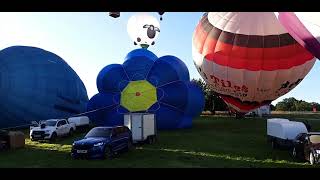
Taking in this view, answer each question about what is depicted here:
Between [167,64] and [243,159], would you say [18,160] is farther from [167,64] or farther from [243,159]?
[167,64]

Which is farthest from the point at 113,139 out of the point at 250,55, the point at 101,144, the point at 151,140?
the point at 250,55

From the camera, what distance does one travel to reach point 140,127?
79.5 ft

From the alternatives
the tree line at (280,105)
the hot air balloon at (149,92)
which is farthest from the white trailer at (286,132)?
the tree line at (280,105)

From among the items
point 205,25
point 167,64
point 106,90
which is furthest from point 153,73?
point 205,25

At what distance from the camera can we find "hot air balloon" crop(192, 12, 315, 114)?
25359 mm

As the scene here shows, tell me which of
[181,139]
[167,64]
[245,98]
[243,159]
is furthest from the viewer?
[167,64]

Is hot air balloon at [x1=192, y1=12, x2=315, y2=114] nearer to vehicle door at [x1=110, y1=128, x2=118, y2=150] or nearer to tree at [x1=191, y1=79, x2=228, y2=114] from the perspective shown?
vehicle door at [x1=110, y1=128, x2=118, y2=150]

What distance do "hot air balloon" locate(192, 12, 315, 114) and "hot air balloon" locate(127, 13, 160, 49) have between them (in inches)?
490

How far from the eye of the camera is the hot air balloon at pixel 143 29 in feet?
133

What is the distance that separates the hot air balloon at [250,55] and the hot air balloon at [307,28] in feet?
23.7

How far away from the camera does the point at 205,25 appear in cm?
2780

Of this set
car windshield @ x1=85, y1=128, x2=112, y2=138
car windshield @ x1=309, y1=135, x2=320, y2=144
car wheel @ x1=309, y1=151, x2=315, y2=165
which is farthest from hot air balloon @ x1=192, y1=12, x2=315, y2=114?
car windshield @ x1=85, y1=128, x2=112, y2=138
